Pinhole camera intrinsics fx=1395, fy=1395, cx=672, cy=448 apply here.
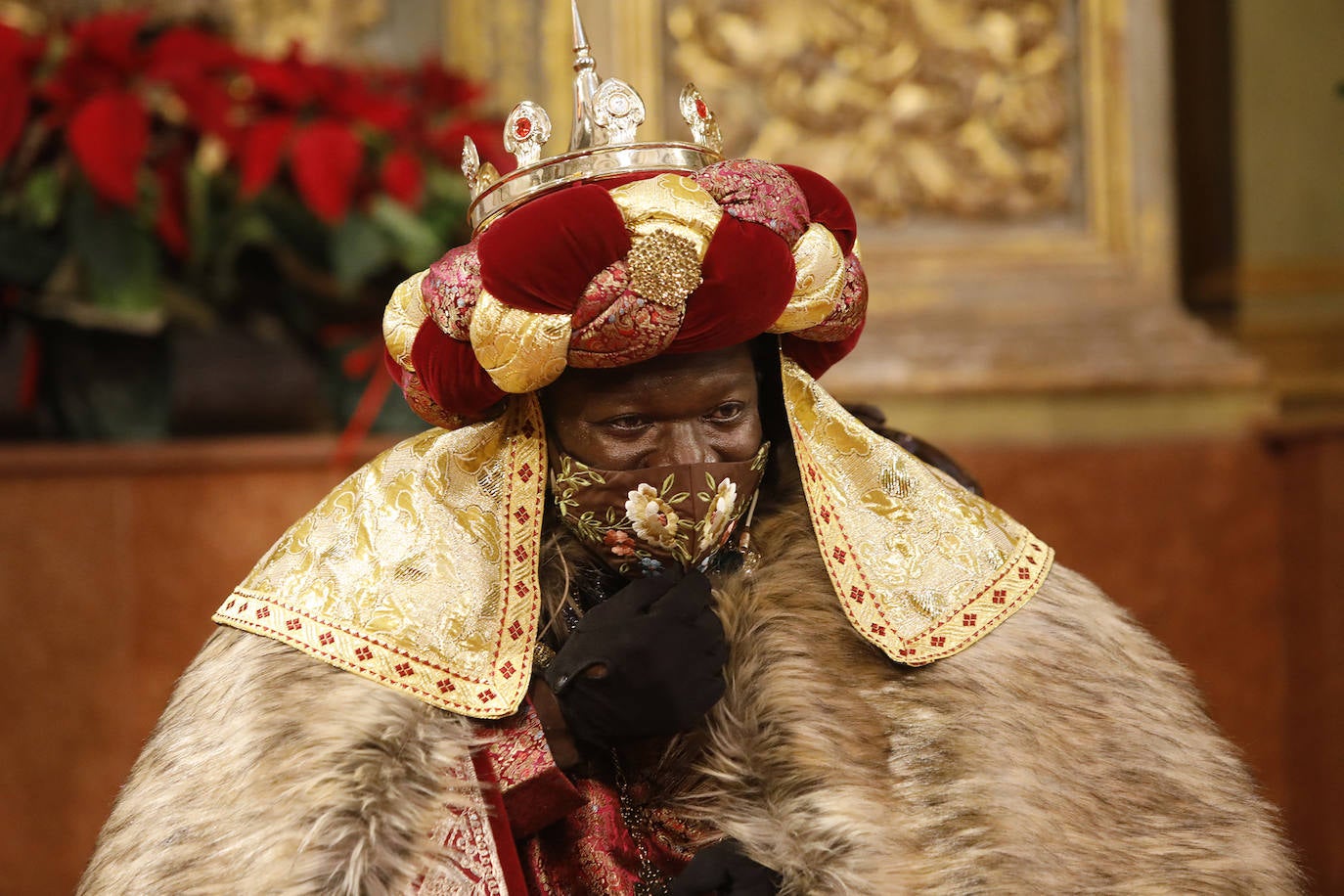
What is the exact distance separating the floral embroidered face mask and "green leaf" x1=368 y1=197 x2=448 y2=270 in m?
1.36

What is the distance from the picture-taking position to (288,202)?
274 centimetres

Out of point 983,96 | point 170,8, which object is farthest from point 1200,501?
point 170,8

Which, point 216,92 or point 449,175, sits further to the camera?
point 449,175

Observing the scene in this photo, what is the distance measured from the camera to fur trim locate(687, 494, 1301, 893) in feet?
4.14

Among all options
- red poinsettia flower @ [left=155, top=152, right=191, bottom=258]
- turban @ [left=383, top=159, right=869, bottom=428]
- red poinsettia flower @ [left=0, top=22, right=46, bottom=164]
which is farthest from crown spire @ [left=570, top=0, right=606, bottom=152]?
red poinsettia flower @ [left=0, top=22, right=46, bottom=164]

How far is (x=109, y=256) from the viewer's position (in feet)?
8.33

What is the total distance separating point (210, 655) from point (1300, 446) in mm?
2037

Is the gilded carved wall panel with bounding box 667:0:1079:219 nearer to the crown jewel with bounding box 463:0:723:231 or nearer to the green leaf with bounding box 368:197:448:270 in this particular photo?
the green leaf with bounding box 368:197:448:270

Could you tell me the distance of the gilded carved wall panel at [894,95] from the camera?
117 inches

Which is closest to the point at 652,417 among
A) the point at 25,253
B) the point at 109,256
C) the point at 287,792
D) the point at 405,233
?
the point at 287,792

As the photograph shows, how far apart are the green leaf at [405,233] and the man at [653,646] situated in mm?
1220

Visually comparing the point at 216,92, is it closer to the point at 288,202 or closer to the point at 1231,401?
the point at 288,202

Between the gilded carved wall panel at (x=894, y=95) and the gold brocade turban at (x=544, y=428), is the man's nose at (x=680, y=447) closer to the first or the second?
A: the gold brocade turban at (x=544, y=428)

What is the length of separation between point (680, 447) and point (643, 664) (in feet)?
0.72
